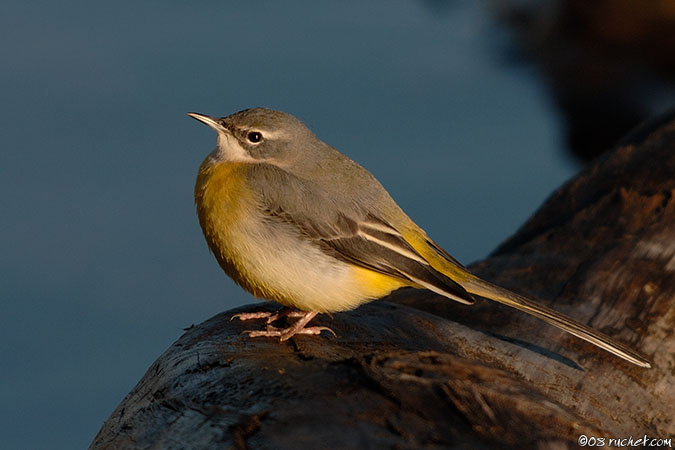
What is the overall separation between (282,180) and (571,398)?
95.3 inches

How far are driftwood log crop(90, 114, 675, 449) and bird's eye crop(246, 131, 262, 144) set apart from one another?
1223mm

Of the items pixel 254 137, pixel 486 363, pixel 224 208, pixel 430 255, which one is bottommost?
pixel 486 363

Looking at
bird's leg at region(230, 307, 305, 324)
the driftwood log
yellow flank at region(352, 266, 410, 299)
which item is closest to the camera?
the driftwood log

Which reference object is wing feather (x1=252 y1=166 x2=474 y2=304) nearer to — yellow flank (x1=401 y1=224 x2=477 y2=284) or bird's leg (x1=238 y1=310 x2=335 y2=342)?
yellow flank (x1=401 y1=224 x2=477 y2=284)

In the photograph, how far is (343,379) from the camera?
14.0 ft

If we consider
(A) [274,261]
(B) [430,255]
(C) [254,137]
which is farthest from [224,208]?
(B) [430,255]

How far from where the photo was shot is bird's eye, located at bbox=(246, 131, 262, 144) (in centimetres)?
619

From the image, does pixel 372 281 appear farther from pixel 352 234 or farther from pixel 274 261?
pixel 274 261

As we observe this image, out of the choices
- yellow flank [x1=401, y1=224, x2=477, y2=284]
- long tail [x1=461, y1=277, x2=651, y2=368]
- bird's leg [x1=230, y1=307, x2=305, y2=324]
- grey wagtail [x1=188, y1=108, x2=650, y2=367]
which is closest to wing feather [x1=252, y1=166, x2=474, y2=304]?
grey wagtail [x1=188, y1=108, x2=650, y2=367]

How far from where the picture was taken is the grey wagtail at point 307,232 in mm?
5590

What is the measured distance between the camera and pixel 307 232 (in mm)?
5766

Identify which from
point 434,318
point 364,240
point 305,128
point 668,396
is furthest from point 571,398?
point 305,128

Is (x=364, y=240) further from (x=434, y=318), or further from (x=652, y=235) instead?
(x=652, y=235)

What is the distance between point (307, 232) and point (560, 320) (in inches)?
71.7
